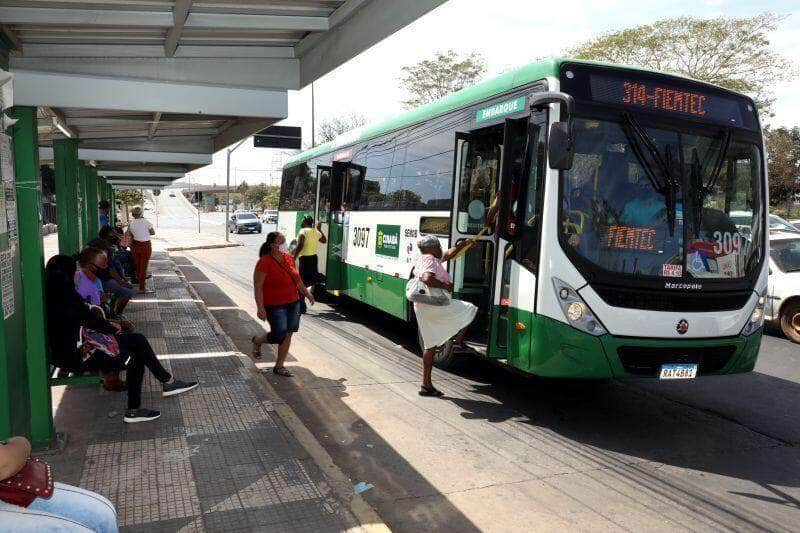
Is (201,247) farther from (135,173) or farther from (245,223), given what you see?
(245,223)

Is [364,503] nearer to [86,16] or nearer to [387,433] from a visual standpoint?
[387,433]

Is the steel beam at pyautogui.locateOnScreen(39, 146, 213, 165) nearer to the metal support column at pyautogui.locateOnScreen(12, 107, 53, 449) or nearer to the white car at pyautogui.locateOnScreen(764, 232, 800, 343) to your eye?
the metal support column at pyautogui.locateOnScreen(12, 107, 53, 449)

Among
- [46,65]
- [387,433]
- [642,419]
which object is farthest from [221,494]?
[642,419]

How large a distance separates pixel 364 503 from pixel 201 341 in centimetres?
509

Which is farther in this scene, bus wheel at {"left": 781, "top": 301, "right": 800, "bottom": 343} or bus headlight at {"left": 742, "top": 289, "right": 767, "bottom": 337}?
bus wheel at {"left": 781, "top": 301, "right": 800, "bottom": 343}

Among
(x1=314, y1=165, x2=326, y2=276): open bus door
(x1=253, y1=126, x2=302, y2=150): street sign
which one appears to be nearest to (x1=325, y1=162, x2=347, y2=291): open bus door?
(x1=314, y1=165, x2=326, y2=276): open bus door

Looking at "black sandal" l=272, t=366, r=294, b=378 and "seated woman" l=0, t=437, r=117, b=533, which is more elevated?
"seated woman" l=0, t=437, r=117, b=533

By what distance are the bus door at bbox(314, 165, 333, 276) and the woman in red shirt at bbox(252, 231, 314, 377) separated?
474 cm

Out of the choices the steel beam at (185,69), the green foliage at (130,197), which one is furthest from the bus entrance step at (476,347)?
the green foliage at (130,197)

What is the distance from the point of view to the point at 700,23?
26641 mm

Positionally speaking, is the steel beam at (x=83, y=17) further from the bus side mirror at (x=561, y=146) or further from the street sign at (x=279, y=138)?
the street sign at (x=279, y=138)

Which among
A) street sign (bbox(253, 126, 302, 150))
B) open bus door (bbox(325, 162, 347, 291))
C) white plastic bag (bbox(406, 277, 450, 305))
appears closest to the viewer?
white plastic bag (bbox(406, 277, 450, 305))

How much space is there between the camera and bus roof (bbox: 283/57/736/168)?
220 inches

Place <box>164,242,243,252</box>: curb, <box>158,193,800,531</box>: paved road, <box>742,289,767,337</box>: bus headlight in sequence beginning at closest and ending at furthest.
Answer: <box>158,193,800,531</box>: paved road → <box>742,289,767,337</box>: bus headlight → <box>164,242,243,252</box>: curb
